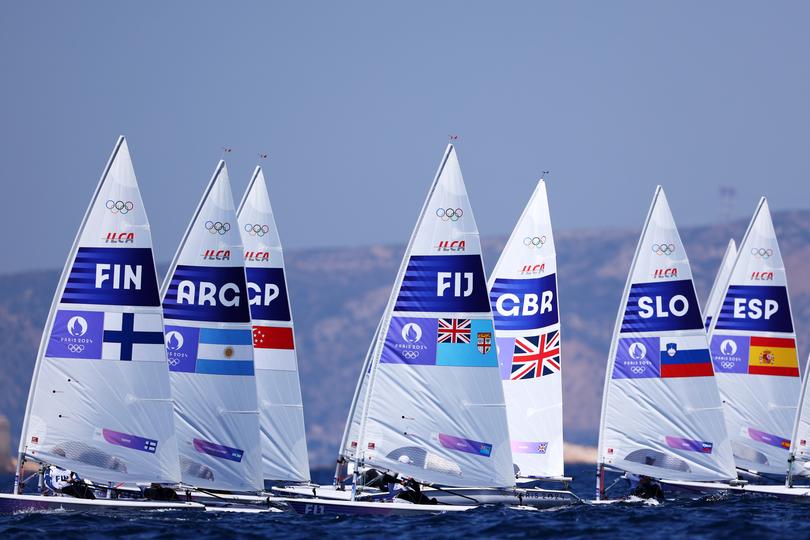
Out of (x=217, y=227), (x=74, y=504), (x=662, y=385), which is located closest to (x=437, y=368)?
(x=217, y=227)

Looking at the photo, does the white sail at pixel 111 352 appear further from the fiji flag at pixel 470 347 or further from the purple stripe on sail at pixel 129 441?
the fiji flag at pixel 470 347

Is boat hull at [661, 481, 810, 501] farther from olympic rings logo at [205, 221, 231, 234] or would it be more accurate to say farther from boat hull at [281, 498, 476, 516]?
olympic rings logo at [205, 221, 231, 234]

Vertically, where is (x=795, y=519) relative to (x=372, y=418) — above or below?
below

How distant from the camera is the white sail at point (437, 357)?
115 ft

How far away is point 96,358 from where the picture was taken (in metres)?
33.0

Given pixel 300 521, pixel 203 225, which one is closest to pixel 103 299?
pixel 203 225

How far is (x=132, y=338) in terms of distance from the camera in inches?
1305

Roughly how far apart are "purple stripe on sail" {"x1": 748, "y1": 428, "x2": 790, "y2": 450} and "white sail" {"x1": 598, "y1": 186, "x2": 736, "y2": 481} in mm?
7589

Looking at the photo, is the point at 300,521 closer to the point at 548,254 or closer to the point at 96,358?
the point at 96,358

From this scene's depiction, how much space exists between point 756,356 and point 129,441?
75.9ft

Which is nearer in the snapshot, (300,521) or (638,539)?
(638,539)

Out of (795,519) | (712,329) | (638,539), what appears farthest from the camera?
(712,329)

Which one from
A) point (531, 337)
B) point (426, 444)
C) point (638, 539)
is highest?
point (531, 337)

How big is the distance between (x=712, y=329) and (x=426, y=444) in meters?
16.9
